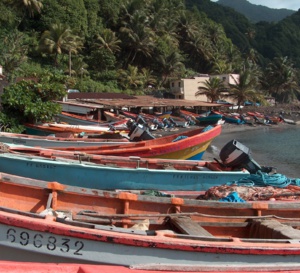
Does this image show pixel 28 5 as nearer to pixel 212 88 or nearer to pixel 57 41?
pixel 57 41

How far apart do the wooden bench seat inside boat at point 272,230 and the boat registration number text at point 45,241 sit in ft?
9.23

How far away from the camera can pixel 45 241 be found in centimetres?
457

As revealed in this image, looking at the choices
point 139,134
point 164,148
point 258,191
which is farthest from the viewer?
point 139,134

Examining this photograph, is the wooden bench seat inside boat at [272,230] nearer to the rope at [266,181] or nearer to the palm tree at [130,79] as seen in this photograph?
the rope at [266,181]

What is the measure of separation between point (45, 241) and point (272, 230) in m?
3.24

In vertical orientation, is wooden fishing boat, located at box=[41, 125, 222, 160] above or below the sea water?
above

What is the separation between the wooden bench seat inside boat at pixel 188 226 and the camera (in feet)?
17.5

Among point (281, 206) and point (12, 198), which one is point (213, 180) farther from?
point (12, 198)

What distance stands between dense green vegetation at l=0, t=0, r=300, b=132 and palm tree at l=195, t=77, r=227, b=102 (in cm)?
260

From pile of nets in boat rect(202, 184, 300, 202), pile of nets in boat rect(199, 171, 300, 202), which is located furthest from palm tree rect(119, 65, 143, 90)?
pile of nets in boat rect(202, 184, 300, 202)

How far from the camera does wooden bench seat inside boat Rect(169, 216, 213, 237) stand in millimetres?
5332

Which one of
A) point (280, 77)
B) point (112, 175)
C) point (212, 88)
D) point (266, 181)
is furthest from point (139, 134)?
point (280, 77)

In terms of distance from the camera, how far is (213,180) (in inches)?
391

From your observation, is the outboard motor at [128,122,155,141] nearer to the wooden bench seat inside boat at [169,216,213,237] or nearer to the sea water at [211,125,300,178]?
the sea water at [211,125,300,178]
